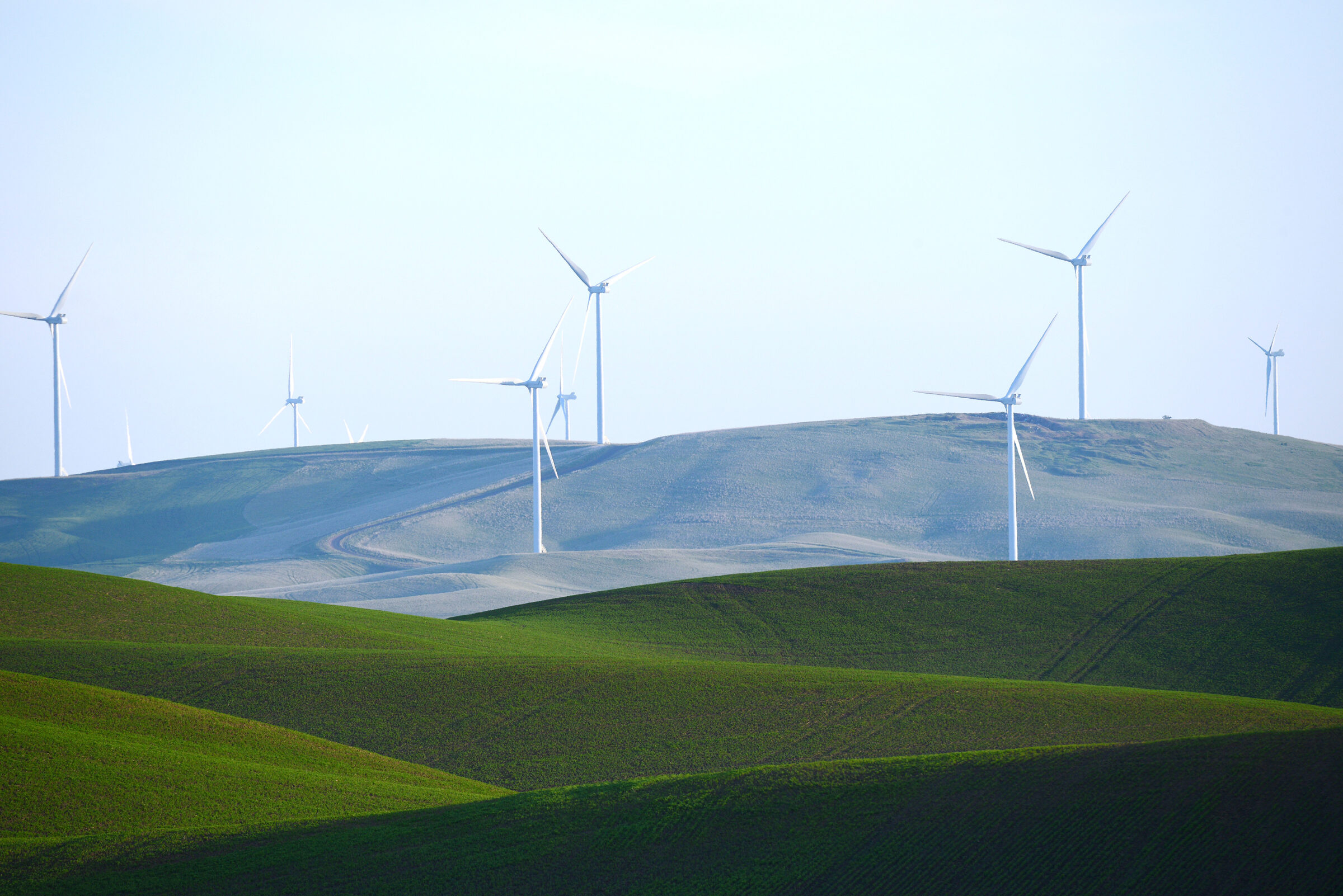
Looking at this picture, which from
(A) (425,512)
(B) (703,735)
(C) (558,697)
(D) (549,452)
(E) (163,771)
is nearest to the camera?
(E) (163,771)

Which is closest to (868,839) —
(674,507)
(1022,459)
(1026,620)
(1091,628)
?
(1091,628)

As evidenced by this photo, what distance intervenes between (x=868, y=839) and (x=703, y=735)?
980 cm

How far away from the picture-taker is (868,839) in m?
11.4

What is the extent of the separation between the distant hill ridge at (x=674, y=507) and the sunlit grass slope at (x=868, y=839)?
44454 millimetres

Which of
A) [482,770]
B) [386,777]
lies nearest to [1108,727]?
[482,770]

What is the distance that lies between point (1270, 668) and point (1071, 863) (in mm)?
19605

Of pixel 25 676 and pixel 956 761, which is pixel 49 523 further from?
pixel 956 761

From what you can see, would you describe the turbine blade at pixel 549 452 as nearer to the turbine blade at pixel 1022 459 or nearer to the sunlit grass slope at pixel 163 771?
the turbine blade at pixel 1022 459

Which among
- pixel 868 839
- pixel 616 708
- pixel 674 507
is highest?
pixel 868 839

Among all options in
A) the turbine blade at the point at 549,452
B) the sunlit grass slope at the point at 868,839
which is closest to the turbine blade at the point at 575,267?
the turbine blade at the point at 549,452

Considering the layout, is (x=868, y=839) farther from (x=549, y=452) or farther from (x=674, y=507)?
(x=674, y=507)

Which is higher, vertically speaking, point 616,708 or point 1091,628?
point 616,708

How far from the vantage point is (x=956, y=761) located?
41.9ft

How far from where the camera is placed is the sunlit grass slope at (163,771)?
14.2 metres
